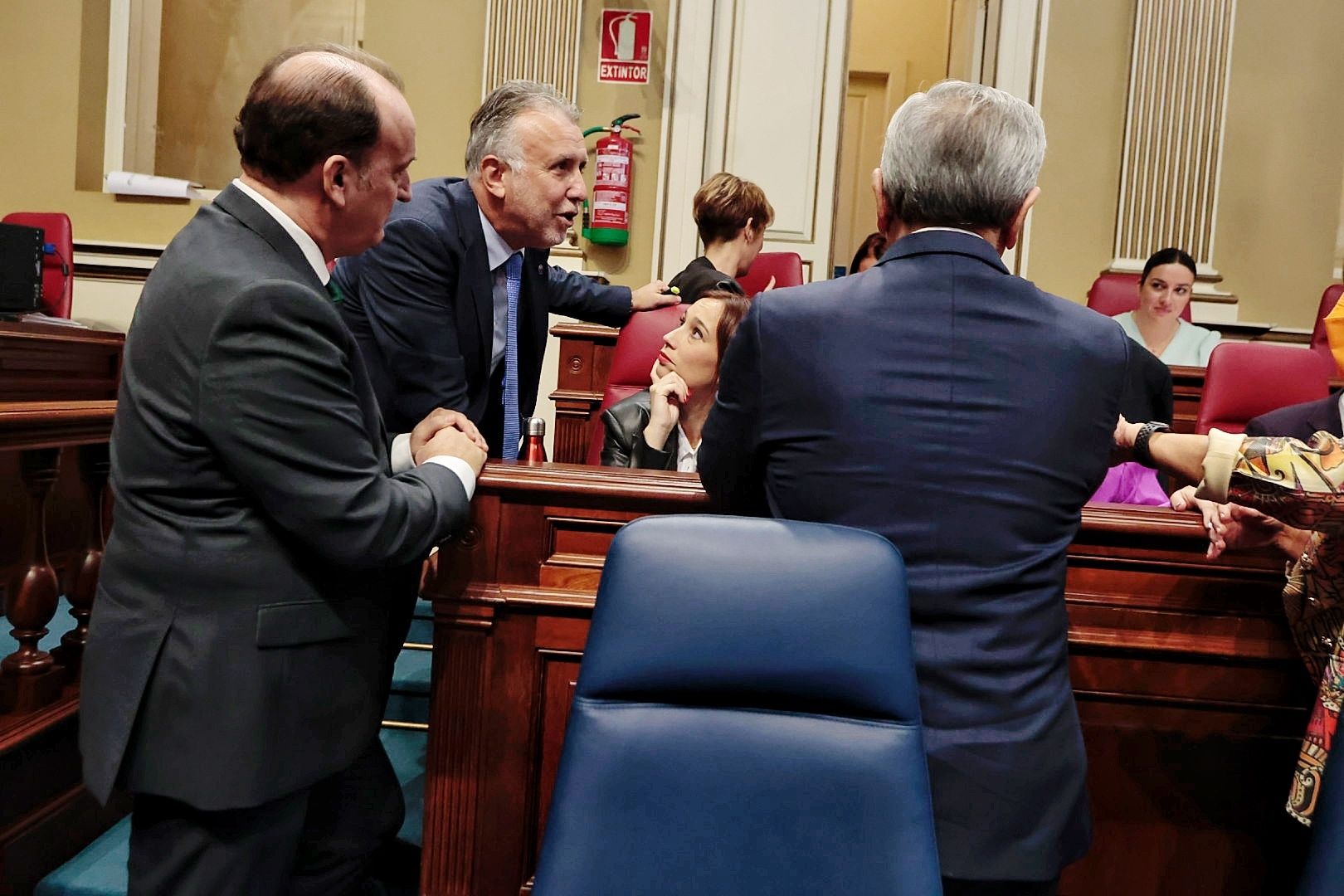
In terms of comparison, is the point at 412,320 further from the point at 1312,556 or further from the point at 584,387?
the point at 584,387

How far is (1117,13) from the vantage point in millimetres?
5223

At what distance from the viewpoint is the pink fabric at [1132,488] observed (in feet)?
8.19

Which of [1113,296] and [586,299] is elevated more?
[1113,296]

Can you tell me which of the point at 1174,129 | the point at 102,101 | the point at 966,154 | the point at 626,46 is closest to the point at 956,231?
the point at 966,154

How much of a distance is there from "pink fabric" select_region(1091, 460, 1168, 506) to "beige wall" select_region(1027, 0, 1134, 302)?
116 inches

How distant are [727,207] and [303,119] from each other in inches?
89.3

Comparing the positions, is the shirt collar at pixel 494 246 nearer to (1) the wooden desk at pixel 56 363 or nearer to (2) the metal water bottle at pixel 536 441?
(2) the metal water bottle at pixel 536 441

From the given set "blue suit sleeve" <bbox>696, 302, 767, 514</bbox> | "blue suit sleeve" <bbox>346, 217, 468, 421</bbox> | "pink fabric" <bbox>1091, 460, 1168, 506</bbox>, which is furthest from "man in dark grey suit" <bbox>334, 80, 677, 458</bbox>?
"pink fabric" <bbox>1091, 460, 1168, 506</bbox>

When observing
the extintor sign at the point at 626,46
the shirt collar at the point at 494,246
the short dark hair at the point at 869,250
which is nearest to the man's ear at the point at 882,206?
the shirt collar at the point at 494,246

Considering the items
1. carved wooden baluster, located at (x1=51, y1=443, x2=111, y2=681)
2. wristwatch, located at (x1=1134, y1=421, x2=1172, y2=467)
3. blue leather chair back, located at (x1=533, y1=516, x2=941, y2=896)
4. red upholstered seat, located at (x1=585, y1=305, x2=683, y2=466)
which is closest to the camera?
blue leather chair back, located at (x1=533, y1=516, x2=941, y2=896)

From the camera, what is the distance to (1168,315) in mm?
4172

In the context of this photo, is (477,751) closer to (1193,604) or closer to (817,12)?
(1193,604)

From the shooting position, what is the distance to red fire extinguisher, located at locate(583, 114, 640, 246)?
5.11 meters

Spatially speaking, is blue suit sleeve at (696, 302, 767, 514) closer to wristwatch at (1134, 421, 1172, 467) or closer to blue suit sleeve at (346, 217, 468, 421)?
wristwatch at (1134, 421, 1172, 467)
